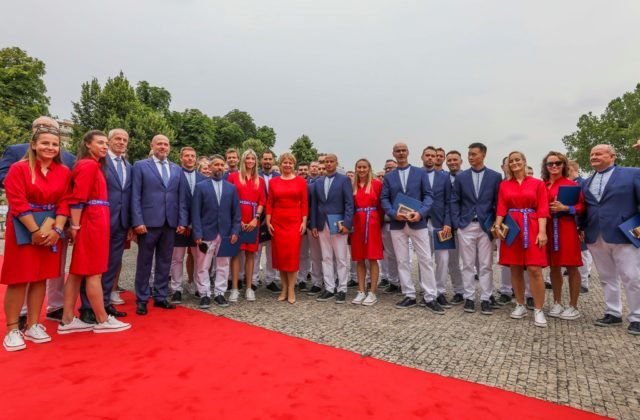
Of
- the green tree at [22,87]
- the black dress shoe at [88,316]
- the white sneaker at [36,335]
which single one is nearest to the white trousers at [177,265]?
the black dress shoe at [88,316]

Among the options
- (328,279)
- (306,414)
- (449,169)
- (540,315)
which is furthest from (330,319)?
(449,169)

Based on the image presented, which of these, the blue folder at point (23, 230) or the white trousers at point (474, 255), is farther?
the white trousers at point (474, 255)

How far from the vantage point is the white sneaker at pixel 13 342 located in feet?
12.1

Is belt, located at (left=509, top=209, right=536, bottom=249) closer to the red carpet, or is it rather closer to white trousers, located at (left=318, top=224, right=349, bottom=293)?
the red carpet

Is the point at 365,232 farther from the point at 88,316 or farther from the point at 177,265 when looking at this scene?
the point at 88,316

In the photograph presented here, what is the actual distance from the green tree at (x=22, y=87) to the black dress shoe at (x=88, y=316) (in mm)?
31576

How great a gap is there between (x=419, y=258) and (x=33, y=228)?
4.93 m

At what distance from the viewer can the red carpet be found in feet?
8.75

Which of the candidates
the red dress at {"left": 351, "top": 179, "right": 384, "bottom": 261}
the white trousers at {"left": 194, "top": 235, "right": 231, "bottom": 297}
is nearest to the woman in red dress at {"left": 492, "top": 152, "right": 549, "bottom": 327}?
the red dress at {"left": 351, "top": 179, "right": 384, "bottom": 261}

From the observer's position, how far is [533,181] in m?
4.97

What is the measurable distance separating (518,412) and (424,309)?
2.83 metres

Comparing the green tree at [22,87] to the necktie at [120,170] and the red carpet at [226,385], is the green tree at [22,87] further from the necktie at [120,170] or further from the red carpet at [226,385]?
the red carpet at [226,385]

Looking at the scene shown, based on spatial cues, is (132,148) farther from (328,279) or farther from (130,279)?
(328,279)

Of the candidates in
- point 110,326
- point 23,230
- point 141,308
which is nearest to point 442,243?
point 141,308
